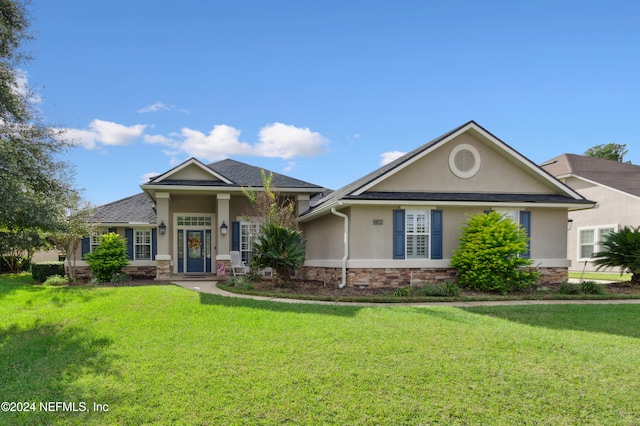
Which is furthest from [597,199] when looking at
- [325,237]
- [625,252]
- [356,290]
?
[356,290]

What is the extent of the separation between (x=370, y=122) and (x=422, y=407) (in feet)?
45.9

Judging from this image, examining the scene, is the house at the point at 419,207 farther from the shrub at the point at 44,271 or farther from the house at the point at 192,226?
the shrub at the point at 44,271

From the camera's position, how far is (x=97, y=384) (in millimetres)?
5312

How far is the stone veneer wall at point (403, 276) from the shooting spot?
1320cm

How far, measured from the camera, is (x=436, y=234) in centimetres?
1367

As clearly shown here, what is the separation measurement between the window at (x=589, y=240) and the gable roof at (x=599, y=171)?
2.23m

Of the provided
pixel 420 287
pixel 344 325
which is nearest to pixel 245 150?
pixel 420 287

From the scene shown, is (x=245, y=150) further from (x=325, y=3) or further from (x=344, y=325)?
(x=344, y=325)

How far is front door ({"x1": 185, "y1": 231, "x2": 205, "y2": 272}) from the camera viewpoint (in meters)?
18.4

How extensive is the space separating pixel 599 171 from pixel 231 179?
20422mm

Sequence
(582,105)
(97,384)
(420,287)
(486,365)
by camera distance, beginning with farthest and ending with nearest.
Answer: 1. (582,105)
2. (420,287)
3. (486,365)
4. (97,384)

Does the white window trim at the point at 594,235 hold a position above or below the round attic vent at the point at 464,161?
below

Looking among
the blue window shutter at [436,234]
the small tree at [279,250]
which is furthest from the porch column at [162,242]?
the blue window shutter at [436,234]

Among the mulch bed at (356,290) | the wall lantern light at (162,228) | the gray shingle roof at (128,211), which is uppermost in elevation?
the gray shingle roof at (128,211)
